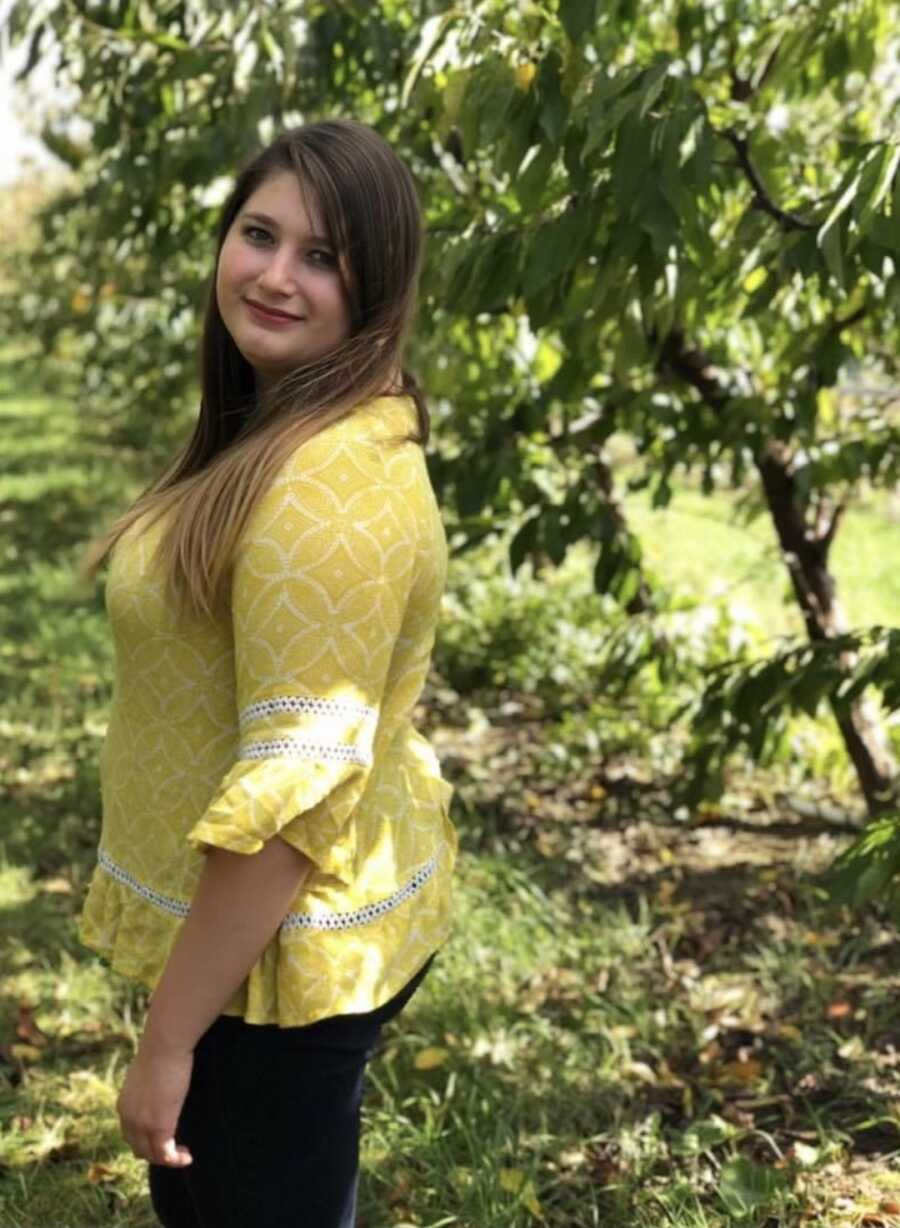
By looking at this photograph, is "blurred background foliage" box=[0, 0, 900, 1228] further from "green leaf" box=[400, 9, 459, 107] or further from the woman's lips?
the woman's lips

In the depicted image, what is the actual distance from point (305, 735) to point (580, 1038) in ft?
6.25

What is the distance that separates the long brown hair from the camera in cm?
149

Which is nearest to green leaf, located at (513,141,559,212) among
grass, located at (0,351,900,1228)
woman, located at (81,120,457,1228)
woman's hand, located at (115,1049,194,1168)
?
woman, located at (81,120,457,1228)

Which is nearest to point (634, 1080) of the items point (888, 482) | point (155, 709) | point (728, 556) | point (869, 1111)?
point (869, 1111)

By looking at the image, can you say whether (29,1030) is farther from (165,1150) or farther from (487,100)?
(487,100)

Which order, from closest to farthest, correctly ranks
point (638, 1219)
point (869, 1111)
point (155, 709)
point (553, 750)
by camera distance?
point (155, 709) < point (638, 1219) < point (869, 1111) < point (553, 750)

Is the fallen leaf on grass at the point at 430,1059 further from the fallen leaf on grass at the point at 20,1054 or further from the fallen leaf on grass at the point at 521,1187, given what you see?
the fallen leaf on grass at the point at 20,1054

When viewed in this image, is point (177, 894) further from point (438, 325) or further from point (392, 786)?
point (438, 325)

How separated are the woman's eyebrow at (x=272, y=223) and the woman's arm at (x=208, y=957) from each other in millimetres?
660

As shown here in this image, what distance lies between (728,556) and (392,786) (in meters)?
6.36

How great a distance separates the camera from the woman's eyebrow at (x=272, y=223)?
163 cm

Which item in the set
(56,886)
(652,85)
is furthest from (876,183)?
(56,886)

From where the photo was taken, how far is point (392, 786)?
171 cm

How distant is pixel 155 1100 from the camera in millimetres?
1502
